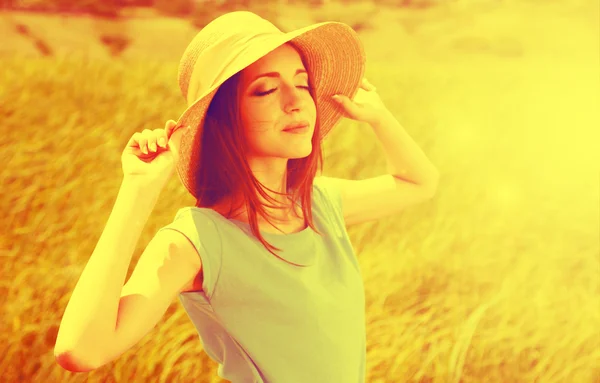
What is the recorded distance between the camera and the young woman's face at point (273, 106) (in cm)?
72

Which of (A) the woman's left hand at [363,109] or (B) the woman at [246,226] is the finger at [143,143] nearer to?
(B) the woman at [246,226]

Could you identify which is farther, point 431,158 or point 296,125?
point 431,158

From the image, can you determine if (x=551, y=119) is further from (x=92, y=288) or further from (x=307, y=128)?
(x=92, y=288)

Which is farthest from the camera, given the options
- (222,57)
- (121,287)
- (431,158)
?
(431,158)

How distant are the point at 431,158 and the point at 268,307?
975mm

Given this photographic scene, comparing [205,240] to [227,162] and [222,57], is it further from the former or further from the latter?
[222,57]

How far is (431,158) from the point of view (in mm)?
1577

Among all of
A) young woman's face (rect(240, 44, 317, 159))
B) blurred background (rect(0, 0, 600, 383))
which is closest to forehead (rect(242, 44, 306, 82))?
young woman's face (rect(240, 44, 317, 159))

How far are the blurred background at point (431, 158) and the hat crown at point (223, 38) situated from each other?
27.3 inches

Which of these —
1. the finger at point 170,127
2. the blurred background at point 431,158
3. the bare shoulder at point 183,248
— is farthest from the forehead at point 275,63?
the blurred background at point 431,158

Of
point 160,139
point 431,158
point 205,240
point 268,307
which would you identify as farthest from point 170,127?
point 431,158

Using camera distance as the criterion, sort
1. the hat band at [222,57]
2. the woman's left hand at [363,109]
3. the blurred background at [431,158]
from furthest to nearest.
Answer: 1. the blurred background at [431,158]
2. the woman's left hand at [363,109]
3. the hat band at [222,57]

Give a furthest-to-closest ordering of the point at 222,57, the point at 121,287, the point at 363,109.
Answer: the point at 363,109, the point at 222,57, the point at 121,287

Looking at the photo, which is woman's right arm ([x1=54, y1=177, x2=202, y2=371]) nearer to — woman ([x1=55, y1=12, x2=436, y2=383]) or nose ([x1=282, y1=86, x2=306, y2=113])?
woman ([x1=55, y1=12, x2=436, y2=383])
